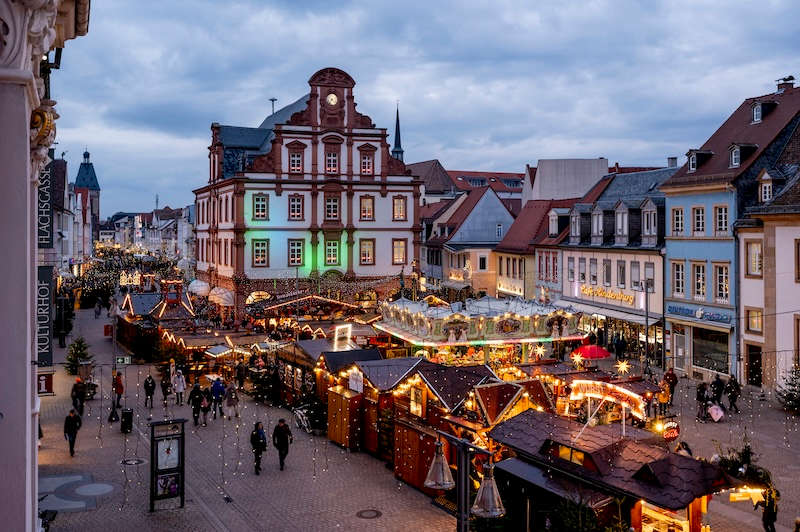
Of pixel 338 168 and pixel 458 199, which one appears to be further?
pixel 458 199

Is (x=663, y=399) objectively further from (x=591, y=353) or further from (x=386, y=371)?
(x=386, y=371)

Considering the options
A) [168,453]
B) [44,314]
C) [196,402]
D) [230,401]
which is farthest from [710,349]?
[44,314]

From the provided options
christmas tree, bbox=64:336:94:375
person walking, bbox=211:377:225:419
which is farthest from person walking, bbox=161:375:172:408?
christmas tree, bbox=64:336:94:375

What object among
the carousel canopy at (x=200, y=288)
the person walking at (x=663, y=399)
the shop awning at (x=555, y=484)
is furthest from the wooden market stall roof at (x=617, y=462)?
the carousel canopy at (x=200, y=288)

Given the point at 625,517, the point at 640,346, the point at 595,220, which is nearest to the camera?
the point at 625,517

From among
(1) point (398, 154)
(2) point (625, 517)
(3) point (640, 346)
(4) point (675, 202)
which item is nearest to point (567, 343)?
(3) point (640, 346)

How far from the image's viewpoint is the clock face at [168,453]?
16.2 meters

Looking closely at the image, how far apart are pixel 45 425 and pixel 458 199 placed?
152ft

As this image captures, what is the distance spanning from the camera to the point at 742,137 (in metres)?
32.7

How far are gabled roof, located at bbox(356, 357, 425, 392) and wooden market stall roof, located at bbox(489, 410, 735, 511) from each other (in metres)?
5.23

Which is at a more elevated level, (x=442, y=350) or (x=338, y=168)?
(x=338, y=168)

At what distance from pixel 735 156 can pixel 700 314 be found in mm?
6724

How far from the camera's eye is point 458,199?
65.7 meters

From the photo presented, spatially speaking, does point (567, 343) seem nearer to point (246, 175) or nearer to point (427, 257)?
point (246, 175)
